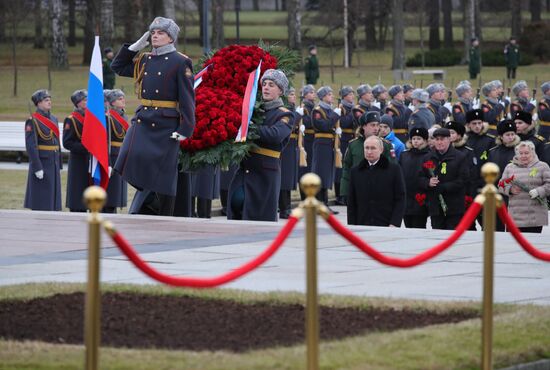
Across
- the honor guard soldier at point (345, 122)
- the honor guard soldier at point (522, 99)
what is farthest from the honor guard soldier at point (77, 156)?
the honor guard soldier at point (522, 99)

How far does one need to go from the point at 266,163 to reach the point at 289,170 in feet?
20.2

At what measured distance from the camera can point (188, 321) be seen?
8.30m

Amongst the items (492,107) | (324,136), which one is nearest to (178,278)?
(324,136)

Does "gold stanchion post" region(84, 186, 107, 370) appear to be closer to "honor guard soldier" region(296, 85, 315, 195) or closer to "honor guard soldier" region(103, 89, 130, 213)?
"honor guard soldier" region(103, 89, 130, 213)

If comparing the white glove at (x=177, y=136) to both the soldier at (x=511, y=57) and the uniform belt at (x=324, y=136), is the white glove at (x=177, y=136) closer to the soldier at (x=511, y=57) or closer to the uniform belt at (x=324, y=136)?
the uniform belt at (x=324, y=136)

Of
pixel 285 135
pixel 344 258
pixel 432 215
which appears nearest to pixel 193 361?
pixel 344 258

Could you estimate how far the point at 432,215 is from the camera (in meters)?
14.5

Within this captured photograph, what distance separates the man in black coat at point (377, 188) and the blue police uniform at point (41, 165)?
541 cm

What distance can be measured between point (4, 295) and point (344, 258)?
2.82 meters

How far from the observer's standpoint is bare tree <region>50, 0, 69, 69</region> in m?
49.8

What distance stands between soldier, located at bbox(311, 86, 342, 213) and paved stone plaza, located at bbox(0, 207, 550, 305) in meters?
8.67

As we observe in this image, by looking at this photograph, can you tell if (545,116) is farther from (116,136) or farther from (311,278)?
(311,278)

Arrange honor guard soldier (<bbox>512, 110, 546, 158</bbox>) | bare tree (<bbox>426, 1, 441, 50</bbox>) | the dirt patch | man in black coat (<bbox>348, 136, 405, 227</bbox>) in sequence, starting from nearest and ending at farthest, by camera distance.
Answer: the dirt patch < man in black coat (<bbox>348, 136, 405, 227</bbox>) < honor guard soldier (<bbox>512, 110, 546, 158</bbox>) < bare tree (<bbox>426, 1, 441, 50</bbox>)

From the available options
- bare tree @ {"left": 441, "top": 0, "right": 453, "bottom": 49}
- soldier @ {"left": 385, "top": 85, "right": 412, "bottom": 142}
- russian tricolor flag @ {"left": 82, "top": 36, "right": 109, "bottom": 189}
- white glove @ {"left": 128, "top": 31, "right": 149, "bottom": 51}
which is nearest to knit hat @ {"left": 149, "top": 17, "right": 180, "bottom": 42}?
white glove @ {"left": 128, "top": 31, "right": 149, "bottom": 51}
